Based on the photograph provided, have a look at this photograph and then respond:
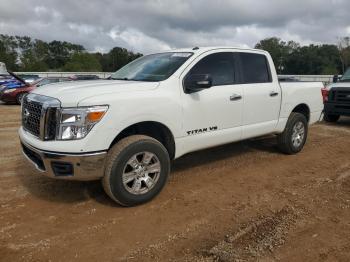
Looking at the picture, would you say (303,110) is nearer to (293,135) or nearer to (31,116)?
(293,135)

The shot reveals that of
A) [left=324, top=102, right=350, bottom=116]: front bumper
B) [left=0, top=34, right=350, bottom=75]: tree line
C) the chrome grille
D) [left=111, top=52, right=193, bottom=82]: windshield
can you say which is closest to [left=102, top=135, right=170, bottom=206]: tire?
the chrome grille

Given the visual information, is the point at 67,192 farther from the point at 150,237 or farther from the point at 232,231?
the point at 232,231

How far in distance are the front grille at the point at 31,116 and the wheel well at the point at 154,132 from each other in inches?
35.2

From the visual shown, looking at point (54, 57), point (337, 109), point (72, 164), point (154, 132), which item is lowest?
point (72, 164)

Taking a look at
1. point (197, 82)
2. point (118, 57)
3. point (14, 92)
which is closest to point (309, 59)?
point (118, 57)

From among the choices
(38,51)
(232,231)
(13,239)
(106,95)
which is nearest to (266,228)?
(232,231)

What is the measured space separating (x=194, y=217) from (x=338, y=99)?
26.7 ft

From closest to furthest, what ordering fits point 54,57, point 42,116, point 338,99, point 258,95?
point 42,116
point 258,95
point 338,99
point 54,57

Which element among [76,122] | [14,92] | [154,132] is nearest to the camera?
[76,122]

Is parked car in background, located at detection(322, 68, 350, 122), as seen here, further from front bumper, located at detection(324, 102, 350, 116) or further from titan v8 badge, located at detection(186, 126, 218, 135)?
titan v8 badge, located at detection(186, 126, 218, 135)

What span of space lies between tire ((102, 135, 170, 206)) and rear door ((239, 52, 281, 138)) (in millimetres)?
1777

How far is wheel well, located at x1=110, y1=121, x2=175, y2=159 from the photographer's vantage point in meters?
4.43

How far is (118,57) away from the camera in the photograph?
78375 millimetres

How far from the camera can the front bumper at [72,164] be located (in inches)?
151
